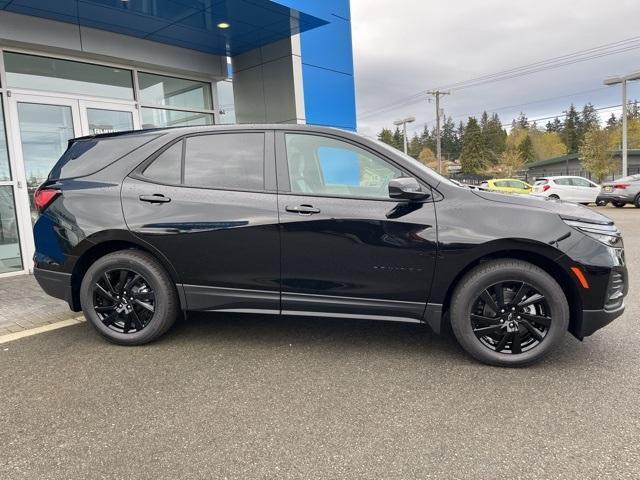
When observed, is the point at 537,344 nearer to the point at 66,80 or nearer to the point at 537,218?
the point at 537,218

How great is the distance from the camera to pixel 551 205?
3.40 m

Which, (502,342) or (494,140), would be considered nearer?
(502,342)

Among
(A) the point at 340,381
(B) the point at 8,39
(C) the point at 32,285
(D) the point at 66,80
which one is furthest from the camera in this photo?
(D) the point at 66,80

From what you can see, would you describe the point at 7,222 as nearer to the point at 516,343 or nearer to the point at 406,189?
the point at 406,189

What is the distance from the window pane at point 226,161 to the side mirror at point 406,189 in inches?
39.8

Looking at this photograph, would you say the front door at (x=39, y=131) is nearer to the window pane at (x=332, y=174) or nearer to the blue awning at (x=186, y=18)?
the blue awning at (x=186, y=18)

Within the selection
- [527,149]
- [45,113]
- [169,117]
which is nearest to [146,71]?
[169,117]

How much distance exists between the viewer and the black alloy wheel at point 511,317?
10.9 feet

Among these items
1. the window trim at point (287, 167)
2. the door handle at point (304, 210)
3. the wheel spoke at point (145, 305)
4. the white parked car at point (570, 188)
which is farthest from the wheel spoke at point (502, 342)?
the white parked car at point (570, 188)

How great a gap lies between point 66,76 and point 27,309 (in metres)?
4.31

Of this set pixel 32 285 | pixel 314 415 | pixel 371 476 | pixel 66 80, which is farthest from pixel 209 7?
pixel 371 476

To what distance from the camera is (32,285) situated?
21.1ft

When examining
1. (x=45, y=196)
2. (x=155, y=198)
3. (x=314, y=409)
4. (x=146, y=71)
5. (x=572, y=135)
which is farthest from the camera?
(x=572, y=135)

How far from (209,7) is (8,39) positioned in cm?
289
